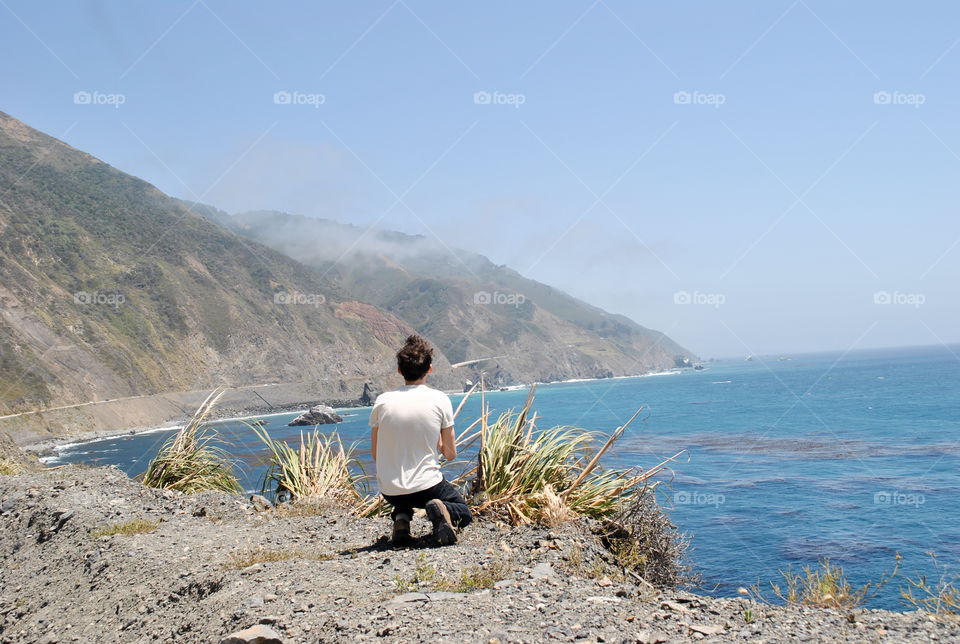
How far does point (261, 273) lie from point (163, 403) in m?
47.9

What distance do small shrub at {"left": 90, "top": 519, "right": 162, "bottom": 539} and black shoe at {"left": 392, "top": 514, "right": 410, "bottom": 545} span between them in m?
2.78

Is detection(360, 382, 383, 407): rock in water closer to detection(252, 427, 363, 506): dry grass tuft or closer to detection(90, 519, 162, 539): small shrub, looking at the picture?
detection(252, 427, 363, 506): dry grass tuft

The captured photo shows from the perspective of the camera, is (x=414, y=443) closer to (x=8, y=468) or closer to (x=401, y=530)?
(x=401, y=530)

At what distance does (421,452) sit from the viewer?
479 cm

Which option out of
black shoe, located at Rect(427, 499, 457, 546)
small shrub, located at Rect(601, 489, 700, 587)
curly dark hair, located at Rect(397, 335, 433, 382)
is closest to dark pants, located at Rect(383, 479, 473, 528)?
black shoe, located at Rect(427, 499, 457, 546)

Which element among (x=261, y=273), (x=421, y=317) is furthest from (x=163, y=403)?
(x=421, y=317)

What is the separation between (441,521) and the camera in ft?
15.6

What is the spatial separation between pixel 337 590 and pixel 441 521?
106 cm

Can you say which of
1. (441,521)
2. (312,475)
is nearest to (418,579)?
(441,521)

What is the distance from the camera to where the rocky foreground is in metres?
3.28

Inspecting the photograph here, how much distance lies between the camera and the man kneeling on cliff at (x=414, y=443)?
4719 mm

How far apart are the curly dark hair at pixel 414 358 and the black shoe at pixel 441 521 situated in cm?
92

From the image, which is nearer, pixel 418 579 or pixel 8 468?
pixel 418 579

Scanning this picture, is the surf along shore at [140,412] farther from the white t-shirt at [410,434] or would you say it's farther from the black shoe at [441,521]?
the black shoe at [441,521]
